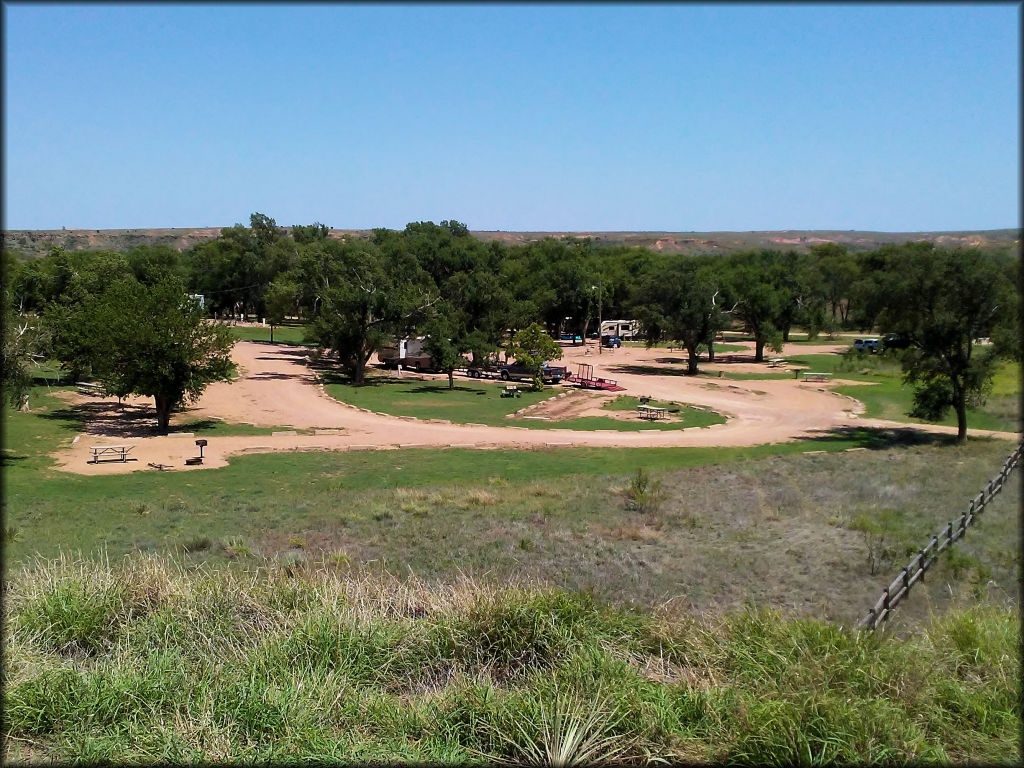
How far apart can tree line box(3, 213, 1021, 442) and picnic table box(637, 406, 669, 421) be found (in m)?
10.5

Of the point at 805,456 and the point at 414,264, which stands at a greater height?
the point at 414,264

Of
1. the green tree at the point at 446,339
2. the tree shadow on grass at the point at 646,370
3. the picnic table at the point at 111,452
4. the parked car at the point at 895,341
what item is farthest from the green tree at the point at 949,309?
the picnic table at the point at 111,452

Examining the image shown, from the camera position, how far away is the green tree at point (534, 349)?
2002 inches

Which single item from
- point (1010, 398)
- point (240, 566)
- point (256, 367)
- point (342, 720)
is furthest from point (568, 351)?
point (342, 720)

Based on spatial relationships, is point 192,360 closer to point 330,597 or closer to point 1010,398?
point 330,597

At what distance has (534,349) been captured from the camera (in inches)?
2013

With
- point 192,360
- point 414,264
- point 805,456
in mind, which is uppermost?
point 414,264

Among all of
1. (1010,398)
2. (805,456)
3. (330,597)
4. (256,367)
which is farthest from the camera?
(256,367)

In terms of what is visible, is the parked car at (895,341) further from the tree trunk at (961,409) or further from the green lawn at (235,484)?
the green lawn at (235,484)

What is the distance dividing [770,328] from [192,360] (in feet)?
161

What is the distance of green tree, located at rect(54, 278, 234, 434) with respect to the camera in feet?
115

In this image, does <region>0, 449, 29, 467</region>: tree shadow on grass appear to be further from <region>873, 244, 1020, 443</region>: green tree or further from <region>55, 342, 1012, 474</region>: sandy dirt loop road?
<region>873, 244, 1020, 443</region>: green tree

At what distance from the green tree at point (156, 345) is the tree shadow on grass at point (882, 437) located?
87.1 feet

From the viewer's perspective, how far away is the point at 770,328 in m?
69.4
